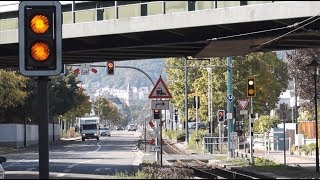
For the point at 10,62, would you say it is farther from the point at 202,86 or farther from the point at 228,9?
the point at 202,86

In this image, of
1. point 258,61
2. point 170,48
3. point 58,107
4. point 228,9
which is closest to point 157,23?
point 228,9

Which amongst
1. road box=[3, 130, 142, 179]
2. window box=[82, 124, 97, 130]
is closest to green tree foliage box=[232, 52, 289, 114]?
road box=[3, 130, 142, 179]

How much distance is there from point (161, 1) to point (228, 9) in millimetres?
2787

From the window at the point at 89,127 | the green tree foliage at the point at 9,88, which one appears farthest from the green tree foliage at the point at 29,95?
the window at the point at 89,127

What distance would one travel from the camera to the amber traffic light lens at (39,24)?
32.9ft

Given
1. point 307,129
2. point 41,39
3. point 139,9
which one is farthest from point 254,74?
point 41,39

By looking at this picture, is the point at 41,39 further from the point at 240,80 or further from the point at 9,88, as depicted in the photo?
the point at 240,80

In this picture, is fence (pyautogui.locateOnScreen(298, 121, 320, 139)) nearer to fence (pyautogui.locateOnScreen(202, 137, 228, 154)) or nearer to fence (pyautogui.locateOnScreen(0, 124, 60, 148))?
fence (pyautogui.locateOnScreen(202, 137, 228, 154))

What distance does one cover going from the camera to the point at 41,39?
32.8 feet

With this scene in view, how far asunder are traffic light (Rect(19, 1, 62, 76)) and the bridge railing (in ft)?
40.9

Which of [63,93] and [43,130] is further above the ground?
[63,93]

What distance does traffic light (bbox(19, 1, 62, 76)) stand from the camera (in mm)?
10016

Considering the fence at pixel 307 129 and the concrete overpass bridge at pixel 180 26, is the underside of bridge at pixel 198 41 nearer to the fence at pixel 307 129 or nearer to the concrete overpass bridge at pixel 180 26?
the concrete overpass bridge at pixel 180 26

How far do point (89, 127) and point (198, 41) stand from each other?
70544mm
